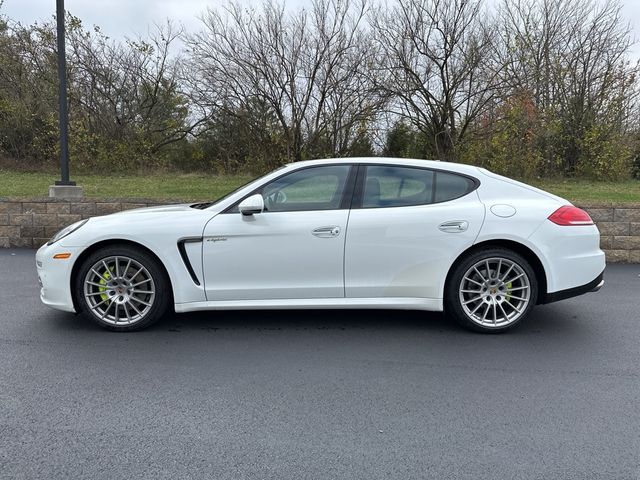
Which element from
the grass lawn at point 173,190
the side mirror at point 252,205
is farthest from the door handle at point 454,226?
the grass lawn at point 173,190

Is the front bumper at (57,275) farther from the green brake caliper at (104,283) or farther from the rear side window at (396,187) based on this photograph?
the rear side window at (396,187)

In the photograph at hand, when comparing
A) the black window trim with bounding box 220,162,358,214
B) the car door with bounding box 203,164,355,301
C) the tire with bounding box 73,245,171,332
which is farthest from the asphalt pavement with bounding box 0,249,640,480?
the black window trim with bounding box 220,162,358,214

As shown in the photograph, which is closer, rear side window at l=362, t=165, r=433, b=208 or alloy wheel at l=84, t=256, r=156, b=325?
alloy wheel at l=84, t=256, r=156, b=325

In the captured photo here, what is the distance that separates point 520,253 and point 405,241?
101cm

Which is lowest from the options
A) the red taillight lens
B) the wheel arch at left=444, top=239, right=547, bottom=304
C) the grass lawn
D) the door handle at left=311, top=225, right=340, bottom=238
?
the wheel arch at left=444, top=239, right=547, bottom=304

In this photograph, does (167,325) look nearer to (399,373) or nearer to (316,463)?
(399,373)

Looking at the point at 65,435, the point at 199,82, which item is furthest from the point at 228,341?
the point at 199,82

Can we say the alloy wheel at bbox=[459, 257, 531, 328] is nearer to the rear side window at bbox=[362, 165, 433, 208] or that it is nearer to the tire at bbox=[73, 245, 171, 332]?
the rear side window at bbox=[362, 165, 433, 208]

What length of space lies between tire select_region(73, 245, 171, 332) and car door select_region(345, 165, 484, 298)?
159 cm

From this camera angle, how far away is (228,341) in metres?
4.25

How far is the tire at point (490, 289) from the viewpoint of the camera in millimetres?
4375

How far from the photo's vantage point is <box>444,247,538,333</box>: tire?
438 centimetres

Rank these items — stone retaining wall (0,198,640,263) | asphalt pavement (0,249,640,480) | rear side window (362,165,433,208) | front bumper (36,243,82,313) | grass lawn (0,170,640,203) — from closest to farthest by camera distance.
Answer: asphalt pavement (0,249,640,480) → front bumper (36,243,82,313) → rear side window (362,165,433,208) → stone retaining wall (0,198,640,263) → grass lawn (0,170,640,203)

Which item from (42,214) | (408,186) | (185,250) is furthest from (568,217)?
(42,214)
